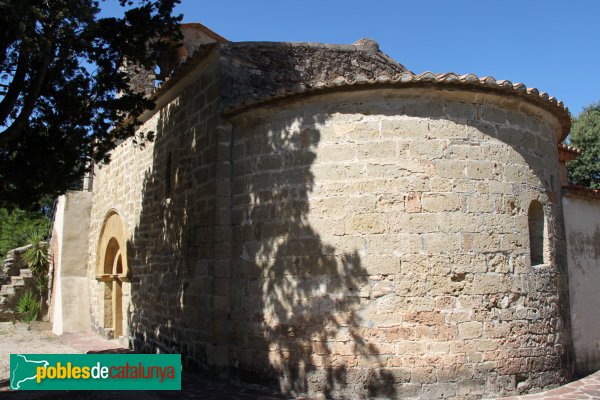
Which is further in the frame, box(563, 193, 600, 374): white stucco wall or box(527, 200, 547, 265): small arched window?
box(563, 193, 600, 374): white stucco wall

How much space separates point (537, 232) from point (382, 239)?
2.15 meters

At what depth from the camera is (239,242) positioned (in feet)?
21.5

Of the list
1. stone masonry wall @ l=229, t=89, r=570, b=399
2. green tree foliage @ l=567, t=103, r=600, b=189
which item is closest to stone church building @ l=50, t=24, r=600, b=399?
stone masonry wall @ l=229, t=89, r=570, b=399

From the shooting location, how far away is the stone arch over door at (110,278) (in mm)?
10953

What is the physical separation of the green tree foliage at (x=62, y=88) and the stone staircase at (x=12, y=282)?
866cm

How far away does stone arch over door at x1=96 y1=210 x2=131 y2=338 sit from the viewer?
10953 mm

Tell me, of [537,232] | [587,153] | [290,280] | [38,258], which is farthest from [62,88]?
[587,153]

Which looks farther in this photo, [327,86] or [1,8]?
[327,86]

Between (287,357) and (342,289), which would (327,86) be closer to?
(342,289)

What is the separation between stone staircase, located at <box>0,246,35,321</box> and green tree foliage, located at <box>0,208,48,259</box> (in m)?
9.59

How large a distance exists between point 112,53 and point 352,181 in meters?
3.33

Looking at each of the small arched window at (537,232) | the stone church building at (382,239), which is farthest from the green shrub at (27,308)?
the small arched window at (537,232)

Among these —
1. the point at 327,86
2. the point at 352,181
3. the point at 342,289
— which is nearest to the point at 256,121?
the point at 327,86

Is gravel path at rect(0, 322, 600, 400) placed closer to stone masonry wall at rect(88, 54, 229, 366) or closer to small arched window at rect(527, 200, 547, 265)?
stone masonry wall at rect(88, 54, 229, 366)
